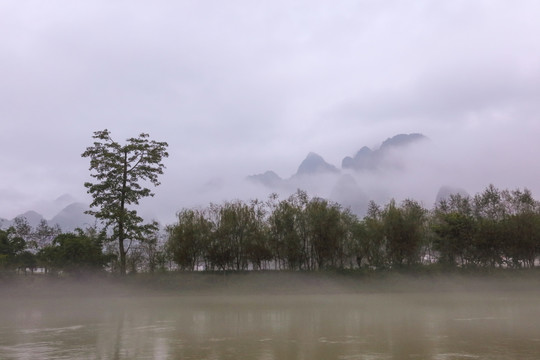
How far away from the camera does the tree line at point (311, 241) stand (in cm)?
4138

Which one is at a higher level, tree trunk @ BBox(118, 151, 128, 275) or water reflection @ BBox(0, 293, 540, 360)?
tree trunk @ BBox(118, 151, 128, 275)

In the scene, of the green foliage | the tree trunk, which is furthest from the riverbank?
the tree trunk

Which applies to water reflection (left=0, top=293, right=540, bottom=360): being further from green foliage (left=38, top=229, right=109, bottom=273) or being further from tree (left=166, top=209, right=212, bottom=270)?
tree (left=166, top=209, right=212, bottom=270)

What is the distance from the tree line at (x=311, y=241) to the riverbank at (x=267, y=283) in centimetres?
209

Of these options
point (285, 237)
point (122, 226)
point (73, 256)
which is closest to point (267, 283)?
point (285, 237)

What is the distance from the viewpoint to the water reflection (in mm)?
11547

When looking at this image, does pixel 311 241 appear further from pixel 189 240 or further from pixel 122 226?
pixel 122 226

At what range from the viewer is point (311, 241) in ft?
139

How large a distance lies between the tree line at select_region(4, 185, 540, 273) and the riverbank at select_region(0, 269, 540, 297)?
6.86 feet

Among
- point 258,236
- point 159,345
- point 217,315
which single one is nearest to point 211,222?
point 258,236

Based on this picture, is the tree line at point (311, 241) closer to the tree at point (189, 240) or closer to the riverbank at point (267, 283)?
the tree at point (189, 240)

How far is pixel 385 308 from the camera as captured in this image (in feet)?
78.0

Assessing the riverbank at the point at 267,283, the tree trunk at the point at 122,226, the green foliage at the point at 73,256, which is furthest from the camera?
the tree trunk at the point at 122,226

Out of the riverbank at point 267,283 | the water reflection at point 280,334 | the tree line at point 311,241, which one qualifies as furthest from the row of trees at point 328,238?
the water reflection at point 280,334
